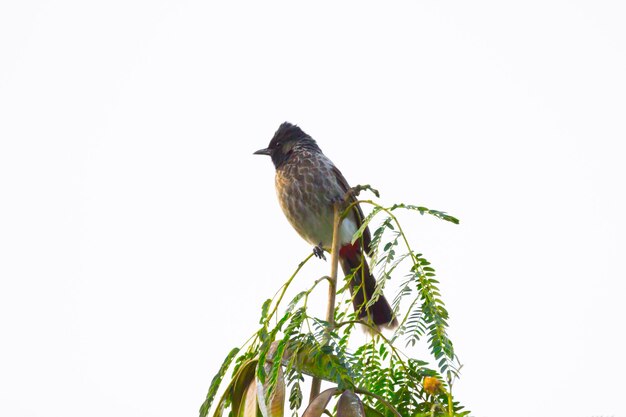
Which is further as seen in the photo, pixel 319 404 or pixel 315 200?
pixel 315 200

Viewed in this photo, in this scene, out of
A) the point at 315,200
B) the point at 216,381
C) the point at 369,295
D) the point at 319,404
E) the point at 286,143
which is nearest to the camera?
the point at 319,404

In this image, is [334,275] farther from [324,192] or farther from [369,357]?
[324,192]

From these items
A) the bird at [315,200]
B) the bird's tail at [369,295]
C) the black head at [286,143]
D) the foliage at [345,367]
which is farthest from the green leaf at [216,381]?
the black head at [286,143]

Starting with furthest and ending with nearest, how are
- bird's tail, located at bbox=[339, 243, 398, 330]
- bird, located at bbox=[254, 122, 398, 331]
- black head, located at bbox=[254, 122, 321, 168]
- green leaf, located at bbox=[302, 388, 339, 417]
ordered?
black head, located at bbox=[254, 122, 321, 168] < bird, located at bbox=[254, 122, 398, 331] < bird's tail, located at bbox=[339, 243, 398, 330] < green leaf, located at bbox=[302, 388, 339, 417]

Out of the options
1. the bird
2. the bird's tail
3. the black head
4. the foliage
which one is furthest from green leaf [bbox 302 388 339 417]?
the black head

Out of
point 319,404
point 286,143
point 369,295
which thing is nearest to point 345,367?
point 319,404

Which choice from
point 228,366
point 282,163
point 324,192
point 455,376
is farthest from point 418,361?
point 282,163

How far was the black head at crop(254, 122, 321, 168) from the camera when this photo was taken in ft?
21.9

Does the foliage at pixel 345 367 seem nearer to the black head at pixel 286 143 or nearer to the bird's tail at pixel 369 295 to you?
the bird's tail at pixel 369 295

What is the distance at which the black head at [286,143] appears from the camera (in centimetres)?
666

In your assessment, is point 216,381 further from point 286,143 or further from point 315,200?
point 286,143

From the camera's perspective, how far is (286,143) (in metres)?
6.73

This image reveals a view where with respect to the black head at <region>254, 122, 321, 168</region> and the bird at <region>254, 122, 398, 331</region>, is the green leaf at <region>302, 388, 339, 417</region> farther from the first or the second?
the black head at <region>254, 122, 321, 168</region>

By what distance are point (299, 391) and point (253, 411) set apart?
220mm
